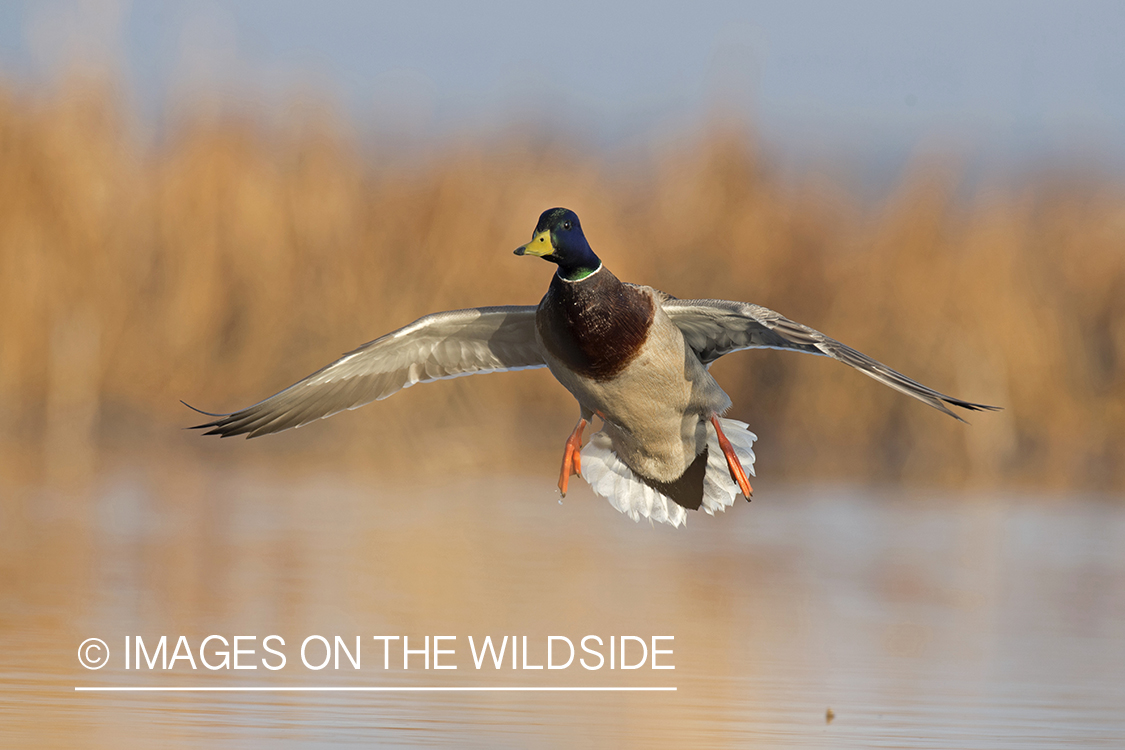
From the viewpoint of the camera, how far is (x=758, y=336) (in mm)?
6906

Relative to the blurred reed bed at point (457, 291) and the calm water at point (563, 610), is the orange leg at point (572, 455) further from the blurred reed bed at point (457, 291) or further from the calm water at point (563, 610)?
the blurred reed bed at point (457, 291)

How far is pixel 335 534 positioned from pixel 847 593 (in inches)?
124

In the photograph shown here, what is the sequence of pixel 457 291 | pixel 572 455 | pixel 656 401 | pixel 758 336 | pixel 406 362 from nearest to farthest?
pixel 656 401
pixel 758 336
pixel 572 455
pixel 406 362
pixel 457 291

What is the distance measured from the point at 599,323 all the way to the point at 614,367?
196 millimetres

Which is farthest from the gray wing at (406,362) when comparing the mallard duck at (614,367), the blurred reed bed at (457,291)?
the blurred reed bed at (457,291)

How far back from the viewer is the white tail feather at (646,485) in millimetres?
7492

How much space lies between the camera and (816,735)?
220 inches

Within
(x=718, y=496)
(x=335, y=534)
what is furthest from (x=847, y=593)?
(x=335, y=534)

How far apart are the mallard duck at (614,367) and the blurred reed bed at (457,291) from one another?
5.03 meters

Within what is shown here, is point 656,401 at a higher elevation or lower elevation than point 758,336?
lower
